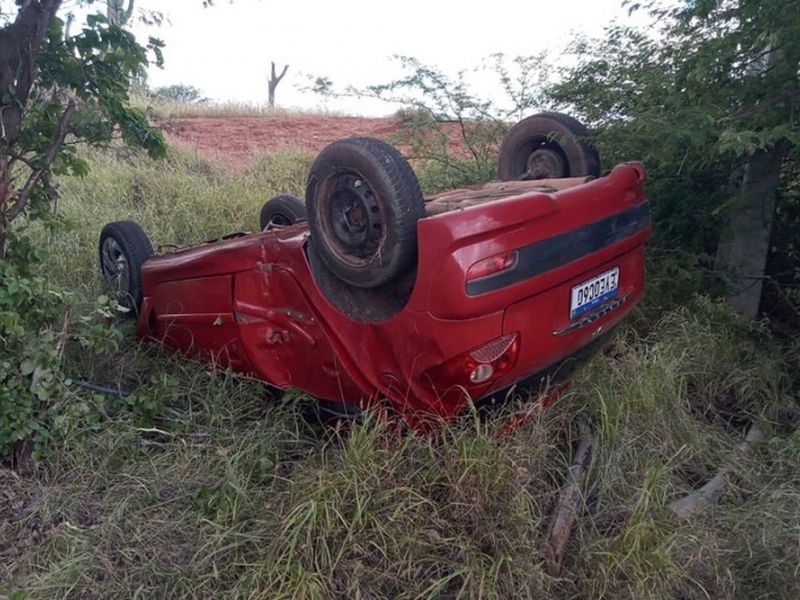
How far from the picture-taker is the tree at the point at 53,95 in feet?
10.8

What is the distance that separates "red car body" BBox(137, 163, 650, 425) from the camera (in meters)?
2.38

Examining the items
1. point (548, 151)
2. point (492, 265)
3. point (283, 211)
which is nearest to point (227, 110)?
point (283, 211)

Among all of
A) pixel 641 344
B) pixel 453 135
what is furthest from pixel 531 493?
pixel 453 135

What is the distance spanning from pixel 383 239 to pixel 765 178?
9.07 feet

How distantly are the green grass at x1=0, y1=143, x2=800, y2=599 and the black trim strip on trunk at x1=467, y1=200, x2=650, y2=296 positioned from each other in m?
0.55

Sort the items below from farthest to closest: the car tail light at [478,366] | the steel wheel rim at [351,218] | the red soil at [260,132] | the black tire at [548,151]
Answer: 1. the red soil at [260,132]
2. the black tire at [548,151]
3. the steel wheel rim at [351,218]
4. the car tail light at [478,366]

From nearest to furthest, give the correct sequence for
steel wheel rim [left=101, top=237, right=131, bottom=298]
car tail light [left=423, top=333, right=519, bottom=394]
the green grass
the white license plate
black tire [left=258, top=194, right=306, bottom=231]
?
the green grass → car tail light [left=423, top=333, right=519, bottom=394] → the white license plate → steel wheel rim [left=101, top=237, right=131, bottom=298] → black tire [left=258, top=194, right=306, bottom=231]

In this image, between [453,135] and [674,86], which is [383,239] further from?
[453,135]

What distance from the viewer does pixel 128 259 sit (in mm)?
4219

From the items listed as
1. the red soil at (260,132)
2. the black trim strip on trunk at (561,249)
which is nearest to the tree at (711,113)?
the black trim strip on trunk at (561,249)

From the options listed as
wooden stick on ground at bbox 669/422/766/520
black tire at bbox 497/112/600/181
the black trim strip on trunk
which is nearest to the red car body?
the black trim strip on trunk

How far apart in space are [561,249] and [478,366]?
51 cm

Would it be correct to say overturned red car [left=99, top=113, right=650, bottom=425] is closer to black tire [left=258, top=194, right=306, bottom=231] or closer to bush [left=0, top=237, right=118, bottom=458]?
bush [left=0, top=237, right=118, bottom=458]

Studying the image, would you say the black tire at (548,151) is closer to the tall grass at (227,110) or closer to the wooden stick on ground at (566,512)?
the wooden stick on ground at (566,512)
